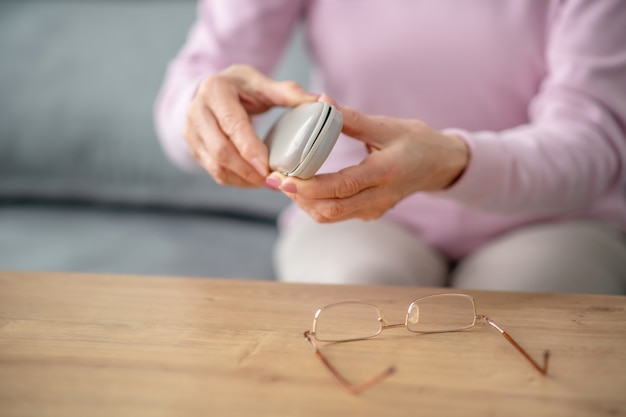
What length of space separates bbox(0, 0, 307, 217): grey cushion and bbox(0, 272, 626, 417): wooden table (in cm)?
57

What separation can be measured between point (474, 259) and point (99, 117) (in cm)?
74

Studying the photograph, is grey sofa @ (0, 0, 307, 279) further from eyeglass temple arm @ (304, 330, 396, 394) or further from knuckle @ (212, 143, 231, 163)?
eyeglass temple arm @ (304, 330, 396, 394)

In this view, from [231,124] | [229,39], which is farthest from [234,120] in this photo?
[229,39]

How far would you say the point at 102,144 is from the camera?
1227 millimetres

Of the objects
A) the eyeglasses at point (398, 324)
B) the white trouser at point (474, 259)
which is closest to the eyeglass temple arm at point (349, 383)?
the eyeglasses at point (398, 324)

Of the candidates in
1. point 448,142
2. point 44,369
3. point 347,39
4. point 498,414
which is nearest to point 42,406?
point 44,369

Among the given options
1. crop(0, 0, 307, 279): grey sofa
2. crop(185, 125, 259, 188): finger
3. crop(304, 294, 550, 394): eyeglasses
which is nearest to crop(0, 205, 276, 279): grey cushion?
crop(0, 0, 307, 279): grey sofa

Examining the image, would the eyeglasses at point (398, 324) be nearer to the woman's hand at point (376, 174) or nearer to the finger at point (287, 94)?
the woman's hand at point (376, 174)

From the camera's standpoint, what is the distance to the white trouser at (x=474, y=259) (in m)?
0.74

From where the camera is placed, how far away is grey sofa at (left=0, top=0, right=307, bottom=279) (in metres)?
1.18

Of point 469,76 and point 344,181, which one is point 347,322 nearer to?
point 344,181

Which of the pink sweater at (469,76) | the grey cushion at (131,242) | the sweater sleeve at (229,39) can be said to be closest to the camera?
the pink sweater at (469,76)

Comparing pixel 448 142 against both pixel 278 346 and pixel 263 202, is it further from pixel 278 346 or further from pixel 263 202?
pixel 263 202

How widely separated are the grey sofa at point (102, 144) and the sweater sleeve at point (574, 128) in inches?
19.2
